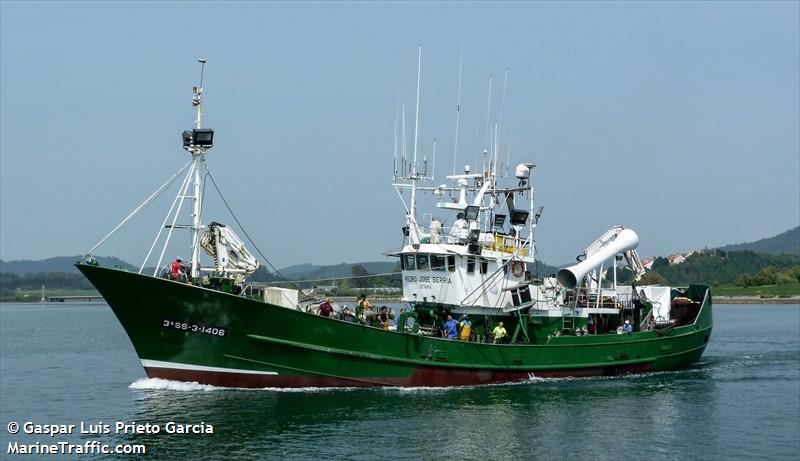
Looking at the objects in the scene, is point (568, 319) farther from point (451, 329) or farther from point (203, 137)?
point (203, 137)

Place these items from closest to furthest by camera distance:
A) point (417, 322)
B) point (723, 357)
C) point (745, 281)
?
point (417, 322) < point (723, 357) < point (745, 281)

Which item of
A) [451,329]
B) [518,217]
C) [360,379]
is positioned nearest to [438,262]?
[451,329]

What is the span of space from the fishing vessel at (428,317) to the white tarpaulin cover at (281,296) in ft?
0.17

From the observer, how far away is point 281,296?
26.0m

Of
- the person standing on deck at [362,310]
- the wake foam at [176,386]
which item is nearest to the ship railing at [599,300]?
the person standing on deck at [362,310]

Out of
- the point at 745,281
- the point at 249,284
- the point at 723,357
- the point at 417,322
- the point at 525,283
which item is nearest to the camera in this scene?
the point at 249,284

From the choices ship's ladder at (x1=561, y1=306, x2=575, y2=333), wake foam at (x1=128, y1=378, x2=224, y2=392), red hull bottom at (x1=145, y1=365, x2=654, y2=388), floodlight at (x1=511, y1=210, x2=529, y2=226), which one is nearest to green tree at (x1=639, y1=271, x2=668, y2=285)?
ship's ladder at (x1=561, y1=306, x2=575, y2=333)

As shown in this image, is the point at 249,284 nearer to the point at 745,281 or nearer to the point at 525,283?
the point at 525,283

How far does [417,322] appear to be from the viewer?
92.2 feet

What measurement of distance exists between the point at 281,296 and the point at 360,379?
3500 millimetres

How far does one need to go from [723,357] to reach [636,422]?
18.4 meters

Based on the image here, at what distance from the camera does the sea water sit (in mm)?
20781

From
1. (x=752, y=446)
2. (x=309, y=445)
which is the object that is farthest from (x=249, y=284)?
(x=752, y=446)

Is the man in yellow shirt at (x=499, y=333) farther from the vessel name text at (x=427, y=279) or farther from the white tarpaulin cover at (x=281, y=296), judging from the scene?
the white tarpaulin cover at (x=281, y=296)
